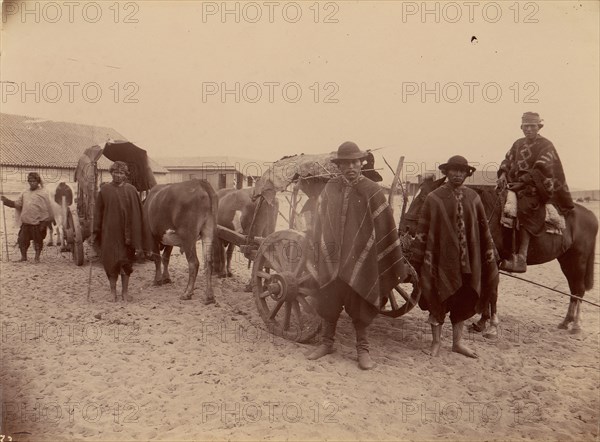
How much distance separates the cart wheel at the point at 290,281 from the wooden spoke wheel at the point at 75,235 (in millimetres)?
5247

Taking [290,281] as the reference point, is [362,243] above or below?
above

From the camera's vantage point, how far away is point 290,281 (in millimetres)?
4582

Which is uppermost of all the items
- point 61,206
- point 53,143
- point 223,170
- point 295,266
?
point 53,143

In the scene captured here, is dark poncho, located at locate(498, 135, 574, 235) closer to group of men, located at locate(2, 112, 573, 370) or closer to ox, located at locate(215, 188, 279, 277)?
group of men, located at locate(2, 112, 573, 370)

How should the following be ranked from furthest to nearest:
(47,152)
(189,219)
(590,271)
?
(47,152) < (189,219) < (590,271)

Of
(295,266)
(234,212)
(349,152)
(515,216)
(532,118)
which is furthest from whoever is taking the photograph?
(234,212)

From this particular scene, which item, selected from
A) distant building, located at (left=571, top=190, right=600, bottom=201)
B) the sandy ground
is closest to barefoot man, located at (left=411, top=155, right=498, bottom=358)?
the sandy ground

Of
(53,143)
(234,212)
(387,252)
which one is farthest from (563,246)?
(53,143)

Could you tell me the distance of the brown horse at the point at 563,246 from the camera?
17.6ft

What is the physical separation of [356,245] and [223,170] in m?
8.14

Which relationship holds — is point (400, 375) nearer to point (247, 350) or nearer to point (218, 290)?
point (247, 350)

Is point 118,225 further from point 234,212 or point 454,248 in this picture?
point 454,248

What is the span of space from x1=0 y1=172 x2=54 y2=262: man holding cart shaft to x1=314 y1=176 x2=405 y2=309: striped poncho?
7.25 meters

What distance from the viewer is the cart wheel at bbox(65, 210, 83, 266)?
8688mm
